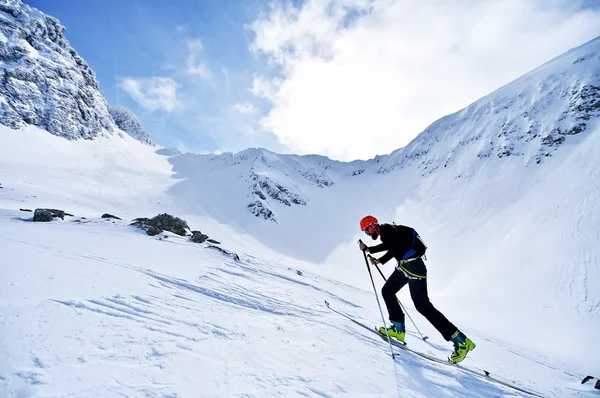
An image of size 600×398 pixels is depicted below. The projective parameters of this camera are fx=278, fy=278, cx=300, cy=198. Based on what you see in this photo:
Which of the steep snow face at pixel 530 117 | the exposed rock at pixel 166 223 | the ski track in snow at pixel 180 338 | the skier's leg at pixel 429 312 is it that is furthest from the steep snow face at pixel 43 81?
the steep snow face at pixel 530 117

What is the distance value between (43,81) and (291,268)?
75737 millimetres

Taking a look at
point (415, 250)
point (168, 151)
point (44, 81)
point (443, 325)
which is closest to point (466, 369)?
point (443, 325)

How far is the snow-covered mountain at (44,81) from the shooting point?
53.4m

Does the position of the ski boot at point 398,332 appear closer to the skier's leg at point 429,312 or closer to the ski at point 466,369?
the ski at point 466,369

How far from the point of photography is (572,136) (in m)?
43.4

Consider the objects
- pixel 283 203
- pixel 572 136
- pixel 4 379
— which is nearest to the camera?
pixel 4 379

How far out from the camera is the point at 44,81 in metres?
59.8

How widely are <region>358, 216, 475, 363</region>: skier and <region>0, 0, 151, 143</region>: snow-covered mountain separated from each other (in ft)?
228

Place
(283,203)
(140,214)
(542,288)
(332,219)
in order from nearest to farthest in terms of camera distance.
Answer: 1. (542,288)
2. (140,214)
3. (332,219)
4. (283,203)

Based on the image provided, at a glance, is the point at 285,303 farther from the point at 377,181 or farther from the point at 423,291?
the point at 377,181

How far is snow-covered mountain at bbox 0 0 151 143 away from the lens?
2103 inches

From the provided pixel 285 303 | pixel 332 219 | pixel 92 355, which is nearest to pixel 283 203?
pixel 332 219

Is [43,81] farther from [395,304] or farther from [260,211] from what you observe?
[395,304]

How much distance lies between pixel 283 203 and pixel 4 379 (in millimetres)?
69580
